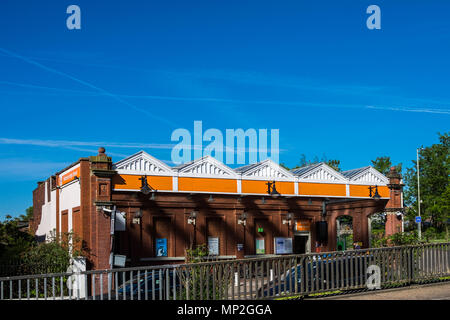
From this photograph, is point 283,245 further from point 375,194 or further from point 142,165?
point 142,165

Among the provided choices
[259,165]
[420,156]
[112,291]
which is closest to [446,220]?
[420,156]

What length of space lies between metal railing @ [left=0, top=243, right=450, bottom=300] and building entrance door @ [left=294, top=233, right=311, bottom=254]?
54.4ft

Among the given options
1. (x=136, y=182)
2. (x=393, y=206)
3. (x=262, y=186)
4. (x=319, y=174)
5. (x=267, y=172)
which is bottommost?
(x=393, y=206)

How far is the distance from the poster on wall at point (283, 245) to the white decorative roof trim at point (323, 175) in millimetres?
3924

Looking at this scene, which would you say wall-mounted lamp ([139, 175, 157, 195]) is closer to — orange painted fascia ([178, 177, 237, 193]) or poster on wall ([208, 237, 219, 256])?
orange painted fascia ([178, 177, 237, 193])

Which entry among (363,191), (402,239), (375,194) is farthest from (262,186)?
(402,239)

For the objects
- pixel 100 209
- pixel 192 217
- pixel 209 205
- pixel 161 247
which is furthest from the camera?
pixel 209 205

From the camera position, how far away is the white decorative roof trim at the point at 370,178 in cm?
3544

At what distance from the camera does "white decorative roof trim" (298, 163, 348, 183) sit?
112 ft

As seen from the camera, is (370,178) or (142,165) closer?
(142,165)

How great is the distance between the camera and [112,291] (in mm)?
13305

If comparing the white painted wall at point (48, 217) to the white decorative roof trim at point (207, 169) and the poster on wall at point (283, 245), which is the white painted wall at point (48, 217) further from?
the poster on wall at point (283, 245)

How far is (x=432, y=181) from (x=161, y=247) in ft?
198

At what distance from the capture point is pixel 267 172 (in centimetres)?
3297
